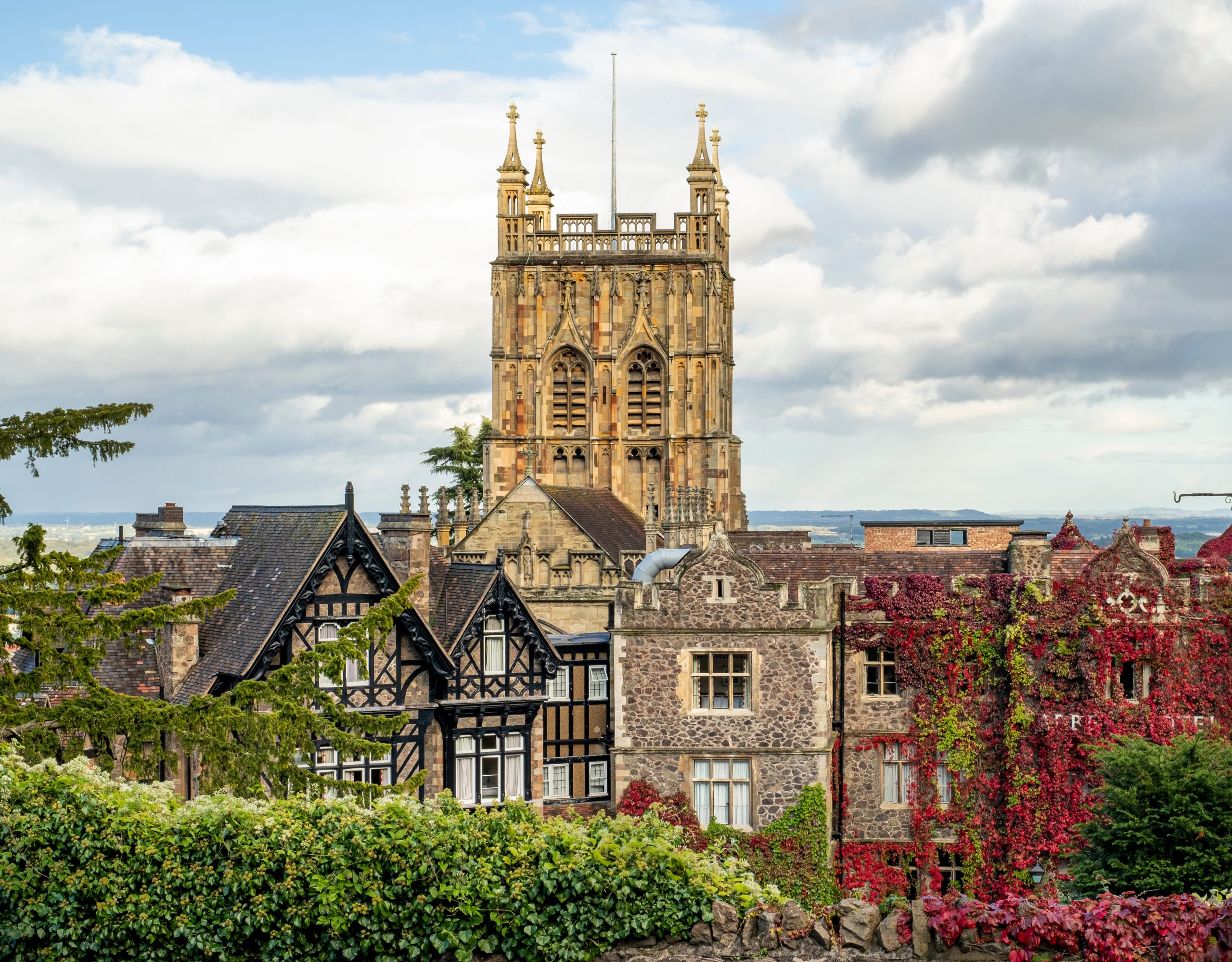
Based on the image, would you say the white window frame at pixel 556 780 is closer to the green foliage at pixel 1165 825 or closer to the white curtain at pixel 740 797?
the white curtain at pixel 740 797

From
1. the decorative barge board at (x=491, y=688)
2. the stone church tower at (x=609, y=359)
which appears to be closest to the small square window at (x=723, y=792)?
the decorative barge board at (x=491, y=688)

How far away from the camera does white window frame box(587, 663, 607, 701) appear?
41750 mm

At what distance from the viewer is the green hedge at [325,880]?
18062 mm

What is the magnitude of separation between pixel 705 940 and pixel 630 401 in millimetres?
57311

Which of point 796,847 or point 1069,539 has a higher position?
point 1069,539

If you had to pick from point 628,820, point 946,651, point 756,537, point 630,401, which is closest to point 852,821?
point 946,651

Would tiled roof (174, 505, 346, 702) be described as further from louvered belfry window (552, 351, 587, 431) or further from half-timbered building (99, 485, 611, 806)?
louvered belfry window (552, 351, 587, 431)

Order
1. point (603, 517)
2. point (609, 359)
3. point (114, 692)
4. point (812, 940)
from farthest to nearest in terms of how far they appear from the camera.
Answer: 1. point (609, 359)
2. point (603, 517)
3. point (114, 692)
4. point (812, 940)

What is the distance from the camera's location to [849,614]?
1476 inches

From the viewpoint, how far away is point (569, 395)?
74.0 m

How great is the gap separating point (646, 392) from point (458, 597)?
3955 cm

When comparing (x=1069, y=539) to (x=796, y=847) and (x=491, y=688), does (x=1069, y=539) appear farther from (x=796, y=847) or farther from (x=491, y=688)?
(x=491, y=688)

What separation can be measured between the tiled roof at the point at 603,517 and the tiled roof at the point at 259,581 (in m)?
19.8

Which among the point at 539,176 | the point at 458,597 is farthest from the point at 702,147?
the point at 458,597
